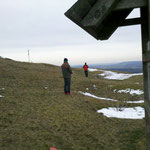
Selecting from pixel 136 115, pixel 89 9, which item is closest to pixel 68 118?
pixel 136 115

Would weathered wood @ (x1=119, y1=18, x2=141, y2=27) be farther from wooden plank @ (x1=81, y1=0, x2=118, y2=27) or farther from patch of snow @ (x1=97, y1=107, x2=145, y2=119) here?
patch of snow @ (x1=97, y1=107, x2=145, y2=119)

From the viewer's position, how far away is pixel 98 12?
2418 mm

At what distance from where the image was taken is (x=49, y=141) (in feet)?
16.8

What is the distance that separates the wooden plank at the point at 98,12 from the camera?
2365 millimetres

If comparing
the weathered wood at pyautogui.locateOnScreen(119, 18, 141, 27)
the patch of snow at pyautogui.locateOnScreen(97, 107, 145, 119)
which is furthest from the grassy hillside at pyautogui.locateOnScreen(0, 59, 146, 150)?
the weathered wood at pyautogui.locateOnScreen(119, 18, 141, 27)

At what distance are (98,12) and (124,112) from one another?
290 inches

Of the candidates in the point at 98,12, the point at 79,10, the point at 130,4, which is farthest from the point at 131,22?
the point at 79,10

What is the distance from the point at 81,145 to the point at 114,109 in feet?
14.7

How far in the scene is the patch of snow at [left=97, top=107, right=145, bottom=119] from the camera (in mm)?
8238

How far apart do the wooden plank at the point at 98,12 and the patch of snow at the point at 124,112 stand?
6378 millimetres

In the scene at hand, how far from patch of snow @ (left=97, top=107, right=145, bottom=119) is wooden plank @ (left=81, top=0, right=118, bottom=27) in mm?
6378

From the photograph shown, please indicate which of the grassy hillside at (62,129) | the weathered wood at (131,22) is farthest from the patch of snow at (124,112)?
the weathered wood at (131,22)

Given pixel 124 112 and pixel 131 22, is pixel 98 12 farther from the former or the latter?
pixel 124 112

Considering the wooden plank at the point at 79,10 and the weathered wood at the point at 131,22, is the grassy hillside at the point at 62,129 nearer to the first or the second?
the weathered wood at the point at 131,22
